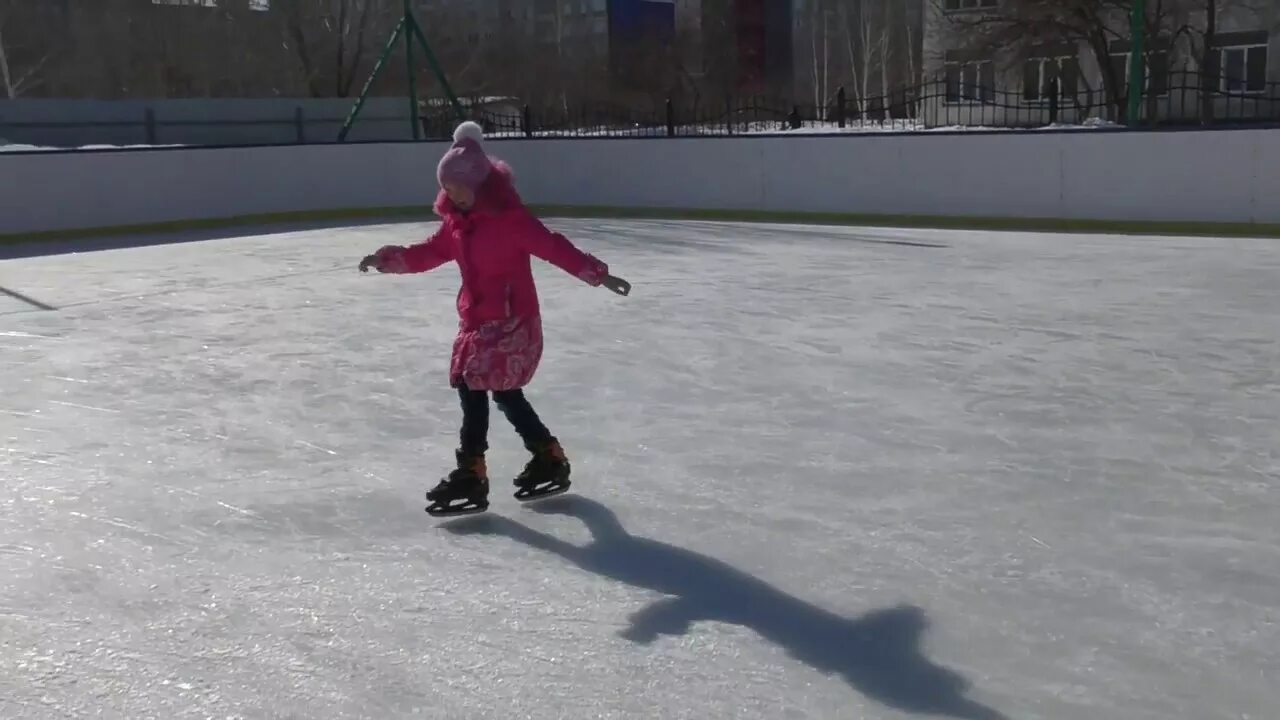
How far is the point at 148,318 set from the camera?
270 inches

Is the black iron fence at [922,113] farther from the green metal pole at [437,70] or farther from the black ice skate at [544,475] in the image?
the black ice skate at [544,475]

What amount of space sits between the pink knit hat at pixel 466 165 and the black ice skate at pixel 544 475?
84 cm

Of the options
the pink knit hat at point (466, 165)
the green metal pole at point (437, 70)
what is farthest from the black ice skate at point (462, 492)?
the green metal pole at point (437, 70)

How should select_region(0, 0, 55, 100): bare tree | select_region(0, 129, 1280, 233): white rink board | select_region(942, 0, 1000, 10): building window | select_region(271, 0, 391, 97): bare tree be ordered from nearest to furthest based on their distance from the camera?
select_region(0, 129, 1280, 233): white rink board
select_region(942, 0, 1000, 10): building window
select_region(271, 0, 391, 97): bare tree
select_region(0, 0, 55, 100): bare tree

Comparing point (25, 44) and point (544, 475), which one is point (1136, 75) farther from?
point (25, 44)

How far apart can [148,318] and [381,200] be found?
284 inches

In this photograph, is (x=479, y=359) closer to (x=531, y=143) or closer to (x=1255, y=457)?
(x=1255, y=457)

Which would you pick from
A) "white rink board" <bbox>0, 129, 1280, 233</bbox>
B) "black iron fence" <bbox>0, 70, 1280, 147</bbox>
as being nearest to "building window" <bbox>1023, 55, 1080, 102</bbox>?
"black iron fence" <bbox>0, 70, 1280, 147</bbox>

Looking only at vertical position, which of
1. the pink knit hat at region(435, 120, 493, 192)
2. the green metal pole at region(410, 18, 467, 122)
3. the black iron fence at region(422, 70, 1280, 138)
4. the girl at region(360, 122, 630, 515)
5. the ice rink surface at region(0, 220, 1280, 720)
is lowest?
the ice rink surface at region(0, 220, 1280, 720)

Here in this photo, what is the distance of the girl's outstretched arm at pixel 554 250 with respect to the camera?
120 inches

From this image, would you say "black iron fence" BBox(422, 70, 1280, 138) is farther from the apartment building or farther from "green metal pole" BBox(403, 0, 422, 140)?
the apartment building

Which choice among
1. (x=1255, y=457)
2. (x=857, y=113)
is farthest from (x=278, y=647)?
(x=857, y=113)

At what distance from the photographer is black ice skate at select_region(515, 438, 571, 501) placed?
341 centimetres

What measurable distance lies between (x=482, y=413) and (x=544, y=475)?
28 centimetres
